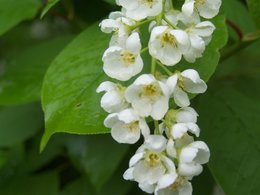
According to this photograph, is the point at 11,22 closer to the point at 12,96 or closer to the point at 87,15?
the point at 12,96

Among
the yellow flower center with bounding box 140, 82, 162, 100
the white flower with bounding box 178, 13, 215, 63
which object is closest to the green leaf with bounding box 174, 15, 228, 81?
the white flower with bounding box 178, 13, 215, 63

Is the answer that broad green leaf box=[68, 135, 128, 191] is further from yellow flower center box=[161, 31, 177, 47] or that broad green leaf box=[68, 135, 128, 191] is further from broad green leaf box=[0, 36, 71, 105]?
yellow flower center box=[161, 31, 177, 47]

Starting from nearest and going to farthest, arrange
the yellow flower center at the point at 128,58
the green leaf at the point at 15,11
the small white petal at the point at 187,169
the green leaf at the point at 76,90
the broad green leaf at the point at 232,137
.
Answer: the small white petal at the point at 187,169 < the yellow flower center at the point at 128,58 < the green leaf at the point at 76,90 < the broad green leaf at the point at 232,137 < the green leaf at the point at 15,11

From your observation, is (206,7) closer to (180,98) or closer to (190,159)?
(180,98)

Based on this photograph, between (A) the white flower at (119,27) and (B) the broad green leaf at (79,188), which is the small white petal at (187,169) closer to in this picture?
(A) the white flower at (119,27)

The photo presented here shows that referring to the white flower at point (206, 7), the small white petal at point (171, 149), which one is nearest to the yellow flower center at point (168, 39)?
the white flower at point (206, 7)
